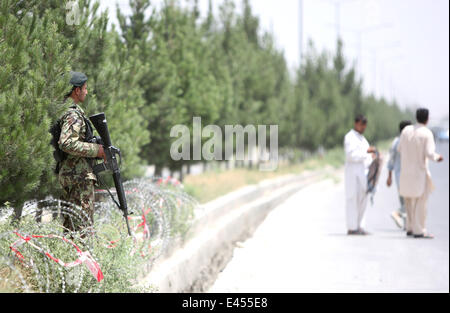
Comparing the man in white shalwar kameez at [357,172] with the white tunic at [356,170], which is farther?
the white tunic at [356,170]

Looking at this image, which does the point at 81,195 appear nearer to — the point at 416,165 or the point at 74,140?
the point at 74,140

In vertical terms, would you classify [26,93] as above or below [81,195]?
above

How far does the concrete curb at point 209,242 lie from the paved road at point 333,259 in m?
0.40

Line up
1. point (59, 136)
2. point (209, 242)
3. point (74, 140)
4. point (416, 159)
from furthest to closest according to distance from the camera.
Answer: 1. point (209, 242)
2. point (416, 159)
3. point (59, 136)
4. point (74, 140)

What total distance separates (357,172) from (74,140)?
6.87 m

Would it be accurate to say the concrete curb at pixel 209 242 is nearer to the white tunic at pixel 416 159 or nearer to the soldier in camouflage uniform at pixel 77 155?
the soldier in camouflage uniform at pixel 77 155

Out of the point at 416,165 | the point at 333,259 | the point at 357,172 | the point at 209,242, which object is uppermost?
the point at 416,165

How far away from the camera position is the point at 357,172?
1254 cm

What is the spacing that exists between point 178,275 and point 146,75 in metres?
6.05

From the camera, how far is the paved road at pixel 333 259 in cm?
938

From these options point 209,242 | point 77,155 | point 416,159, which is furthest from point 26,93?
point 416,159

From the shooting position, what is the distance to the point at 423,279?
9.92 metres

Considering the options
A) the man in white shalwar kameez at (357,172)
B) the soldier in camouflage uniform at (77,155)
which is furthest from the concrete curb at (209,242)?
the man in white shalwar kameez at (357,172)
